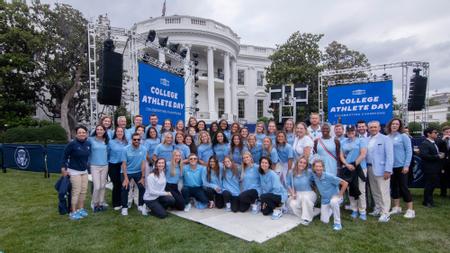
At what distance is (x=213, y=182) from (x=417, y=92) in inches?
451

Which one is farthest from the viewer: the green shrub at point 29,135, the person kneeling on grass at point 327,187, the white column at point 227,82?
the white column at point 227,82

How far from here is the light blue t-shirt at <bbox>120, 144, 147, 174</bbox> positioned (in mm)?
5234

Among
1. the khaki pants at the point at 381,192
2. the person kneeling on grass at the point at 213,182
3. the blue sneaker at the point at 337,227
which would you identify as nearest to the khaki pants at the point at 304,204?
the blue sneaker at the point at 337,227

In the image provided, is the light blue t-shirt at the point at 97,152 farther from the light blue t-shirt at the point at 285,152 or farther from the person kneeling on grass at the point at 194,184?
the light blue t-shirt at the point at 285,152

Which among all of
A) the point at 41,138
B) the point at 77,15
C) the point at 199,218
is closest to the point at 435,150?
the point at 199,218

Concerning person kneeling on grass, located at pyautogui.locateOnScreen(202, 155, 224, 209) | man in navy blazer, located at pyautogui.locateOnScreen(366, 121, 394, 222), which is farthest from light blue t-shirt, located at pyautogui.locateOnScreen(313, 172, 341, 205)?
person kneeling on grass, located at pyautogui.locateOnScreen(202, 155, 224, 209)

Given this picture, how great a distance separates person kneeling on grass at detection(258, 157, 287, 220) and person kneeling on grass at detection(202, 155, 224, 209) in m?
0.88

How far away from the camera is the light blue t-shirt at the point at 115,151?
523cm

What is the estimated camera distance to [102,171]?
521 cm

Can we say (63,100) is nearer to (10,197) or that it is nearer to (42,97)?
(42,97)

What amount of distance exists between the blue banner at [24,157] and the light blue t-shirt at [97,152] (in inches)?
228

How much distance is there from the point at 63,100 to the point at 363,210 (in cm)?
1956

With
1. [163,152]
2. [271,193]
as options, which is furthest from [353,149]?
[163,152]

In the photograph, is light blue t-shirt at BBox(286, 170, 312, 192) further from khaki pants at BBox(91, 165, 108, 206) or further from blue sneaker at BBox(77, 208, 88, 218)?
blue sneaker at BBox(77, 208, 88, 218)
